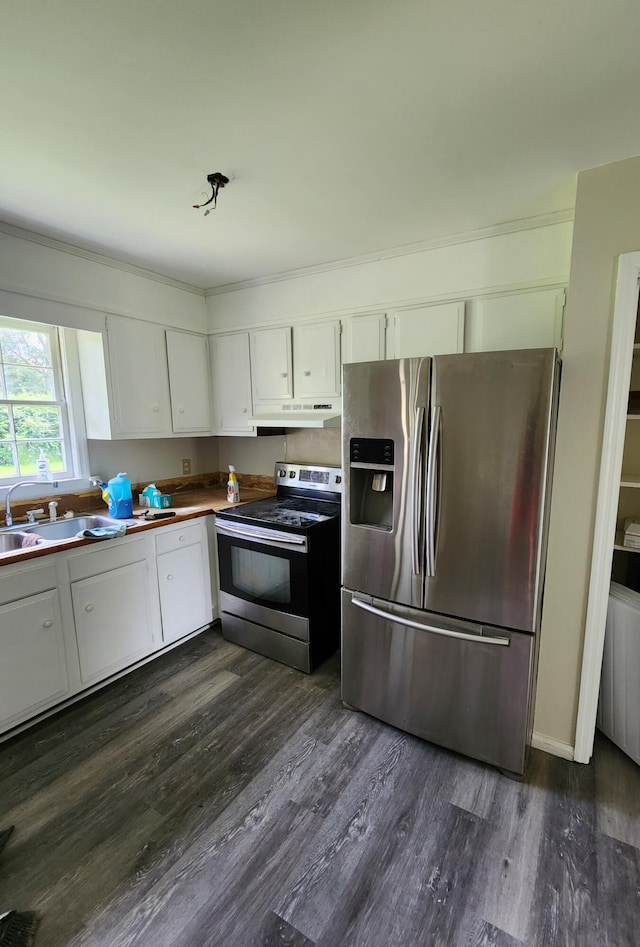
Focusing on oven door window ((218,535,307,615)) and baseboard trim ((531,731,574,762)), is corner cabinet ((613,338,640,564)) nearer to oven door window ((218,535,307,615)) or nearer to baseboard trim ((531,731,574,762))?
baseboard trim ((531,731,574,762))

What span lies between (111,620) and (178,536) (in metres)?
0.59

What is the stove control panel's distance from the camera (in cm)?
283

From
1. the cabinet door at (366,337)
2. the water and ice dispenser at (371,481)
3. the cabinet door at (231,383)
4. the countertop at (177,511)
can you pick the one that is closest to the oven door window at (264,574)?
the countertop at (177,511)

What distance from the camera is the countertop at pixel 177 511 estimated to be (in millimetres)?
1865

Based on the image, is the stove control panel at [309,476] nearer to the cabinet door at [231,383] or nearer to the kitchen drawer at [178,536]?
the cabinet door at [231,383]

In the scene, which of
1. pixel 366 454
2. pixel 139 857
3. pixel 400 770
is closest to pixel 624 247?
pixel 366 454

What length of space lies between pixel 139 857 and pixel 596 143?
2985 mm

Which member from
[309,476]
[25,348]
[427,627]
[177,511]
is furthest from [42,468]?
[427,627]

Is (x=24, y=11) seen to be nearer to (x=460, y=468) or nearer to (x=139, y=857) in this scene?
(x=460, y=468)

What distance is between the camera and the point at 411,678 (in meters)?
1.88

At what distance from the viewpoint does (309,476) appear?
2945mm

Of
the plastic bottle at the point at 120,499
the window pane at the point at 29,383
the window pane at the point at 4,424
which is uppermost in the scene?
the window pane at the point at 29,383

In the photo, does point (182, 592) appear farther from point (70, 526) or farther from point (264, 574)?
point (70, 526)

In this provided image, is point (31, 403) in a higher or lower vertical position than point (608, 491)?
higher
